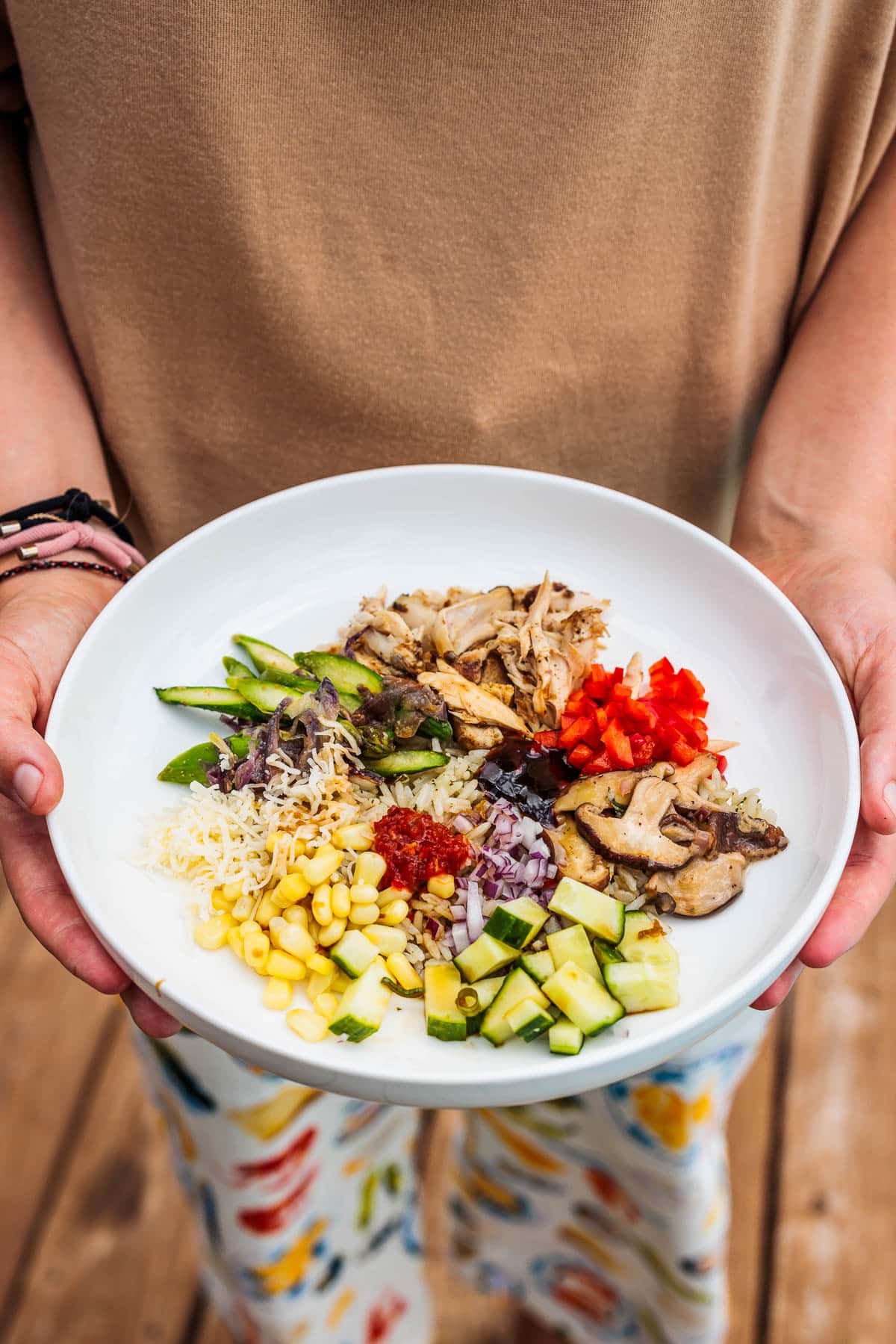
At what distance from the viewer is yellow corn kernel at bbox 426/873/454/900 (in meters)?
1.86

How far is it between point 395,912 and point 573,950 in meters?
0.31

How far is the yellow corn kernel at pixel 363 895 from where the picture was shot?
183 centimetres

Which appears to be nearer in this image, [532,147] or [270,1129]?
[532,147]

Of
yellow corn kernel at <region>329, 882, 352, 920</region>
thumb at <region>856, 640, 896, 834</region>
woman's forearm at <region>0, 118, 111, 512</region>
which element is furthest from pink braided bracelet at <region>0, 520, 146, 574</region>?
thumb at <region>856, 640, 896, 834</region>

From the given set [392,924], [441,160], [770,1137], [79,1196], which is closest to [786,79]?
[441,160]

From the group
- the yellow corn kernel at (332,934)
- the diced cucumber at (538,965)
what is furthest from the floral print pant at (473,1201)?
the diced cucumber at (538,965)

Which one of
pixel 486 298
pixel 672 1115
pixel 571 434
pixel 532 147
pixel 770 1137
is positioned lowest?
pixel 770 1137

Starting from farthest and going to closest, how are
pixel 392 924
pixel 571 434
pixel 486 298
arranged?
pixel 571 434 → pixel 486 298 → pixel 392 924

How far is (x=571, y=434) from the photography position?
2.43 metres

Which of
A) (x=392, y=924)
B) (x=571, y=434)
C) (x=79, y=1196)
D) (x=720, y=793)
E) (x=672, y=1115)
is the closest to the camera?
(x=392, y=924)

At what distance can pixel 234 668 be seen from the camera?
7.18 ft

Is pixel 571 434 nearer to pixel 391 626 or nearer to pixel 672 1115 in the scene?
pixel 391 626

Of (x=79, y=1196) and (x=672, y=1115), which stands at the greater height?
(x=672, y=1115)

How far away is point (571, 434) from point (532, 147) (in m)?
0.60
